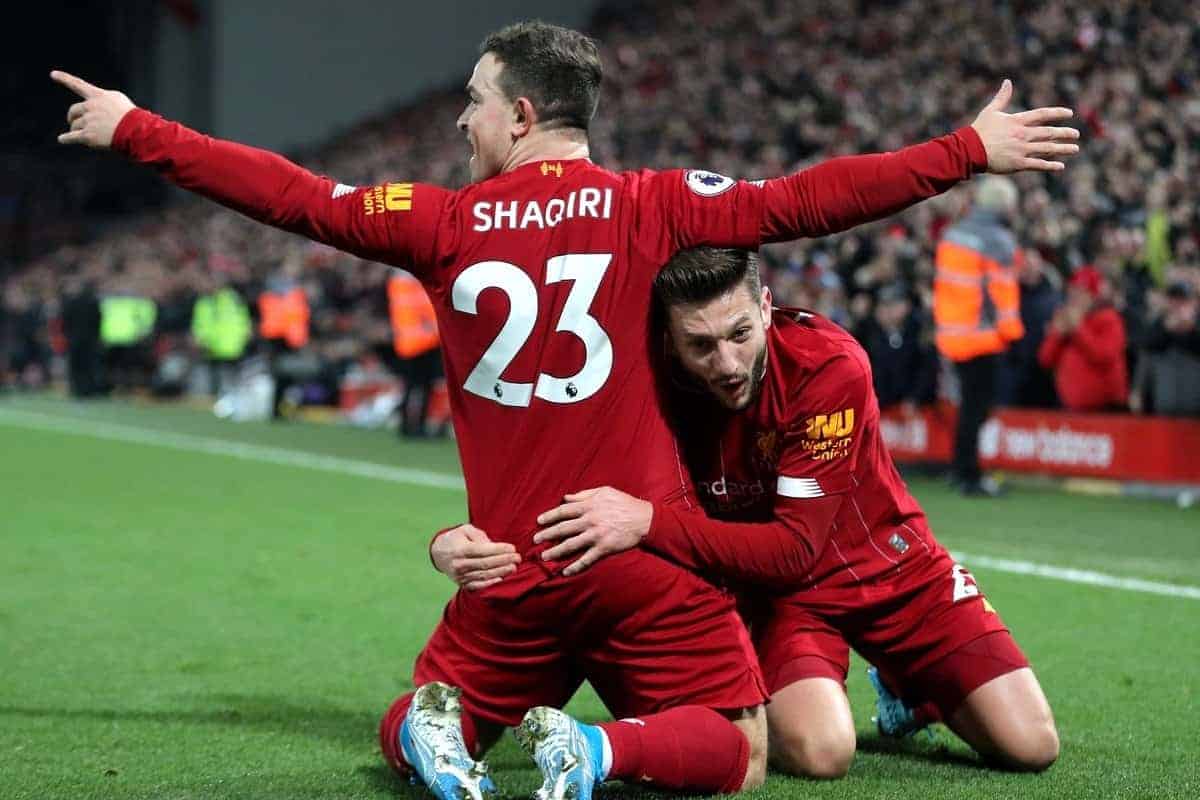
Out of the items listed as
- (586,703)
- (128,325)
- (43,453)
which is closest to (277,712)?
(586,703)

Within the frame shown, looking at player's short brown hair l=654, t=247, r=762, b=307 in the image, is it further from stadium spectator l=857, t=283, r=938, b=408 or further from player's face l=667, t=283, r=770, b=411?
stadium spectator l=857, t=283, r=938, b=408

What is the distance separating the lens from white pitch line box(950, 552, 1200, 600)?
740cm

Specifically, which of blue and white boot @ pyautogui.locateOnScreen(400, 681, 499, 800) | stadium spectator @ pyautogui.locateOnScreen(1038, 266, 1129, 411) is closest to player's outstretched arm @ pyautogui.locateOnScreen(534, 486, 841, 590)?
blue and white boot @ pyautogui.locateOnScreen(400, 681, 499, 800)

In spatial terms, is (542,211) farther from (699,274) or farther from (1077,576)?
(1077,576)

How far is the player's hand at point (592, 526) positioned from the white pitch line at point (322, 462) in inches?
166

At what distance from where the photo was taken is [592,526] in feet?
12.2

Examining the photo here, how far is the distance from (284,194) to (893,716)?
2.25 metres

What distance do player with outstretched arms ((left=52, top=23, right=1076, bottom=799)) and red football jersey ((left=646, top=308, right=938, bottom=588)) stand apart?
109mm

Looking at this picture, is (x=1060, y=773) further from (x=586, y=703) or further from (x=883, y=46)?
(x=883, y=46)

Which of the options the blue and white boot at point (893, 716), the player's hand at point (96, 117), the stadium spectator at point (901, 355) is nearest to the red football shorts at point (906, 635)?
the blue and white boot at point (893, 716)

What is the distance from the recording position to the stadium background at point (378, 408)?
16.2 feet

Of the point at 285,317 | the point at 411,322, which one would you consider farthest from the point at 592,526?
the point at 285,317

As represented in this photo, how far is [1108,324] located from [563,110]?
9.12 meters

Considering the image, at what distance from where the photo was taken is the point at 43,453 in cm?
1484
